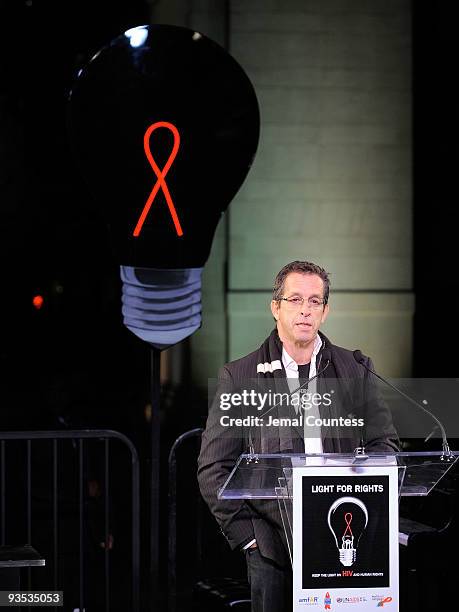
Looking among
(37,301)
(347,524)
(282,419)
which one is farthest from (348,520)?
(37,301)

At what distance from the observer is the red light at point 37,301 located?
11.7m

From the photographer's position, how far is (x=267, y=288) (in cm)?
834

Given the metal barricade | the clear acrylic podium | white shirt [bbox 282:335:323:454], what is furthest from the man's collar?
the metal barricade

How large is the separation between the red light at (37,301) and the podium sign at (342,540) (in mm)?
8753

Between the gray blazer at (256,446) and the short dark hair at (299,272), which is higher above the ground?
the short dark hair at (299,272)

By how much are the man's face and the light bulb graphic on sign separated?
651mm

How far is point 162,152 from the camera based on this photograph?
557cm

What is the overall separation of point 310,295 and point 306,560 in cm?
90

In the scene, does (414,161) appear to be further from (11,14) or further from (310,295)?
(310,295)

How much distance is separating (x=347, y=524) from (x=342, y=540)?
49mm

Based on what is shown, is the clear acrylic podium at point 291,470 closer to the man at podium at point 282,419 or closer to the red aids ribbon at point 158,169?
the man at podium at point 282,419

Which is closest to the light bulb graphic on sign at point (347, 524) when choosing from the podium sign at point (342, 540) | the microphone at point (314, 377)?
the podium sign at point (342, 540)

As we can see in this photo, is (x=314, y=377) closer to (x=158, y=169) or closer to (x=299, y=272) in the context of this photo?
(x=299, y=272)

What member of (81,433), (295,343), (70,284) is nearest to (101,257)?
(70,284)
